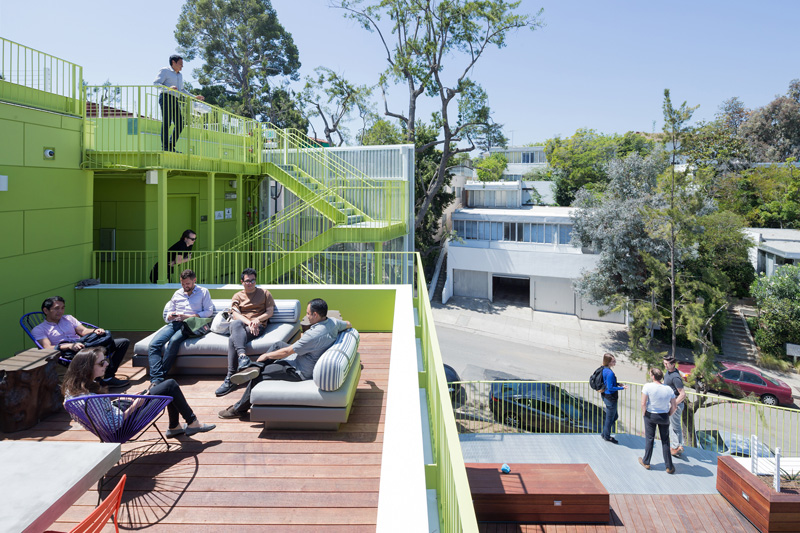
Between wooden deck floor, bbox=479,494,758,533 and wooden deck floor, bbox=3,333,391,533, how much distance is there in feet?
15.0

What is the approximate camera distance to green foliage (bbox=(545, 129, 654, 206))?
48.8 m

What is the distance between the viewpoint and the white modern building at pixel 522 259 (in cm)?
3222

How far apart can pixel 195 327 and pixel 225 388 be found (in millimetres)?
1077

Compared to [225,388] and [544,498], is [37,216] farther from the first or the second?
[544,498]

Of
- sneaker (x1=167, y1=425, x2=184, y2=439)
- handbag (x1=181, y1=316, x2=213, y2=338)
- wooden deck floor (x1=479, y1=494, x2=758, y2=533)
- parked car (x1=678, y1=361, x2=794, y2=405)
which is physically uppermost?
handbag (x1=181, y1=316, x2=213, y2=338)

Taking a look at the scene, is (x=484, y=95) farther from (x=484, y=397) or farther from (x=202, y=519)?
(x=202, y=519)

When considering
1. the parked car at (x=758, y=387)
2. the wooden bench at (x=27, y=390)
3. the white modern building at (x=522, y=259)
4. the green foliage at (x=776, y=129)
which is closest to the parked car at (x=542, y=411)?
the parked car at (x=758, y=387)

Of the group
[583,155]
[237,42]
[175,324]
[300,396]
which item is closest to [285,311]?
[175,324]

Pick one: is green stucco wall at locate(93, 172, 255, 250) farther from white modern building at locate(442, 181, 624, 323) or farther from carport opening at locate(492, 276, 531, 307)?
carport opening at locate(492, 276, 531, 307)

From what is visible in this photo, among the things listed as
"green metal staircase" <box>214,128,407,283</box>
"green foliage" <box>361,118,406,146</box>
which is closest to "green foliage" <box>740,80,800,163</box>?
"green foliage" <box>361,118,406,146</box>

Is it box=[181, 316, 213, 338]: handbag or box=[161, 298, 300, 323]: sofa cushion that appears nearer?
box=[181, 316, 213, 338]: handbag

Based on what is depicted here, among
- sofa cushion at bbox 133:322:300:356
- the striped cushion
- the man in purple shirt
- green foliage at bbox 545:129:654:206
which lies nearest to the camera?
the striped cushion

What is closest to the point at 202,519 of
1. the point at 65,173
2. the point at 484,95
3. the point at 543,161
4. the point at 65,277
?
the point at 65,277

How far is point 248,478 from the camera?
3.98 meters
